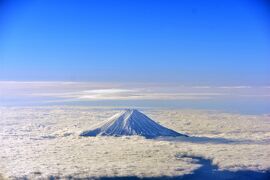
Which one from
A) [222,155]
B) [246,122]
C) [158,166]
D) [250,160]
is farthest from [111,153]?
[246,122]

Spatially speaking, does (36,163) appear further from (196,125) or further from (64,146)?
(196,125)

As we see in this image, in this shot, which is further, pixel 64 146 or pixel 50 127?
pixel 50 127

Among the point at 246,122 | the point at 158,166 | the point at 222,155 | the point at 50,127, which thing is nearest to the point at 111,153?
the point at 158,166

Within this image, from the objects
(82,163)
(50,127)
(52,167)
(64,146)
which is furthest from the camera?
(50,127)

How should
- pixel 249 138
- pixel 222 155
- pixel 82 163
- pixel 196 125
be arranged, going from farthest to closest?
1. pixel 196 125
2. pixel 249 138
3. pixel 222 155
4. pixel 82 163

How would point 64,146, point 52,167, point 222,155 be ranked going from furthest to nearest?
point 64,146 → point 222,155 → point 52,167

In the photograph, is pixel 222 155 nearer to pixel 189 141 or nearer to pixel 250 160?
pixel 250 160
